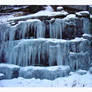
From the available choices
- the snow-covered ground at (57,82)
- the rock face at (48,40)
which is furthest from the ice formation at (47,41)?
the snow-covered ground at (57,82)

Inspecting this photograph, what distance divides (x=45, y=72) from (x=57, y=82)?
233 millimetres

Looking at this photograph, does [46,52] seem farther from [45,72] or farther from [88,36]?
[88,36]

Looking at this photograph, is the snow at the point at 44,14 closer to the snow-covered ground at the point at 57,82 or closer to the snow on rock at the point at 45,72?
the snow on rock at the point at 45,72

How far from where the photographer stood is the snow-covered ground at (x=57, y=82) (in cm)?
284

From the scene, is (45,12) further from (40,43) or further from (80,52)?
(80,52)

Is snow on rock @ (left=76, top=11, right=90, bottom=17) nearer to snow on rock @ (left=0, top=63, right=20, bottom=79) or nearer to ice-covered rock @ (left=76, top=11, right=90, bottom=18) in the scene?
ice-covered rock @ (left=76, top=11, right=90, bottom=18)

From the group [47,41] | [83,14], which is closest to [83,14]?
[83,14]

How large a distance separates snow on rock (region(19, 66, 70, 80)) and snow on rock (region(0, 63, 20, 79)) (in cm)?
9

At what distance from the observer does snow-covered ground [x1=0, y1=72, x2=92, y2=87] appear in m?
2.84

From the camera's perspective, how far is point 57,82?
2861mm

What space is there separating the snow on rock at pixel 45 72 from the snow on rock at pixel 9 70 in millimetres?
88
